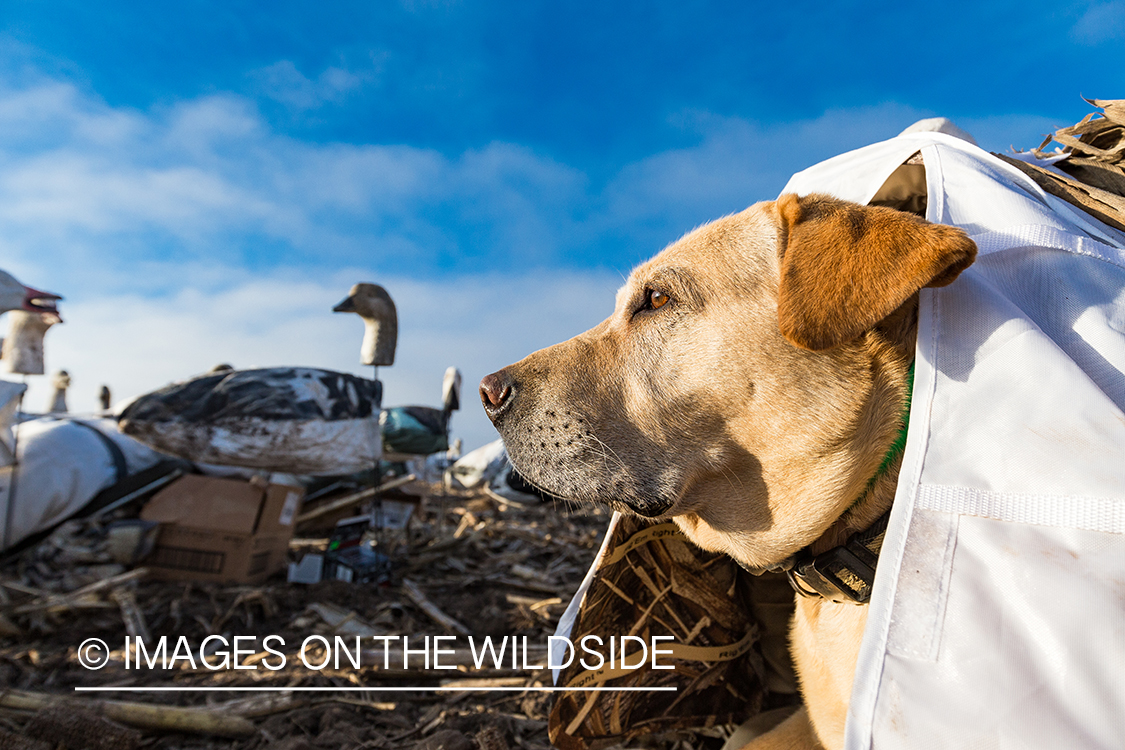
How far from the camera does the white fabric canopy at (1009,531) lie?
127 cm

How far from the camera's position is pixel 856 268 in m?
1.66

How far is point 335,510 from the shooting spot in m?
8.17

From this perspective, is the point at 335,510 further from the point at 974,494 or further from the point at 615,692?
the point at 974,494

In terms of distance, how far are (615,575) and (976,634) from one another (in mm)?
1663

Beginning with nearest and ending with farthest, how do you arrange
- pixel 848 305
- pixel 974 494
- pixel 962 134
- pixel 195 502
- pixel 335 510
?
pixel 974 494 < pixel 848 305 < pixel 962 134 < pixel 195 502 < pixel 335 510

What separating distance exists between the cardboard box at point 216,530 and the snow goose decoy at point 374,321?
1.90 m

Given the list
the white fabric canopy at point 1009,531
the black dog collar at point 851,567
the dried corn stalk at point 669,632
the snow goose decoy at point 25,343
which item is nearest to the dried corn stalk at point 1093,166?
the white fabric canopy at point 1009,531

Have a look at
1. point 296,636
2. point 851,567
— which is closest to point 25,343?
point 296,636

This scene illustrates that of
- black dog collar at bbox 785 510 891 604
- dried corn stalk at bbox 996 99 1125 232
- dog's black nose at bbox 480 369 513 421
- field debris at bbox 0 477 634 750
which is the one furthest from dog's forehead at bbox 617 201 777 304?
field debris at bbox 0 477 634 750

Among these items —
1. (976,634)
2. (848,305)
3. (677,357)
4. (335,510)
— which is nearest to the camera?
(976,634)

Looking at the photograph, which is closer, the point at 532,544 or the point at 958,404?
the point at 958,404

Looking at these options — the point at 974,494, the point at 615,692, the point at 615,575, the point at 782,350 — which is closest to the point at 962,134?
the point at 782,350

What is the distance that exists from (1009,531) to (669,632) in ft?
5.68

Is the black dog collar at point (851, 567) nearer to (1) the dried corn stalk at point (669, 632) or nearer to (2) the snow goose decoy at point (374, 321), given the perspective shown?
(1) the dried corn stalk at point (669, 632)
